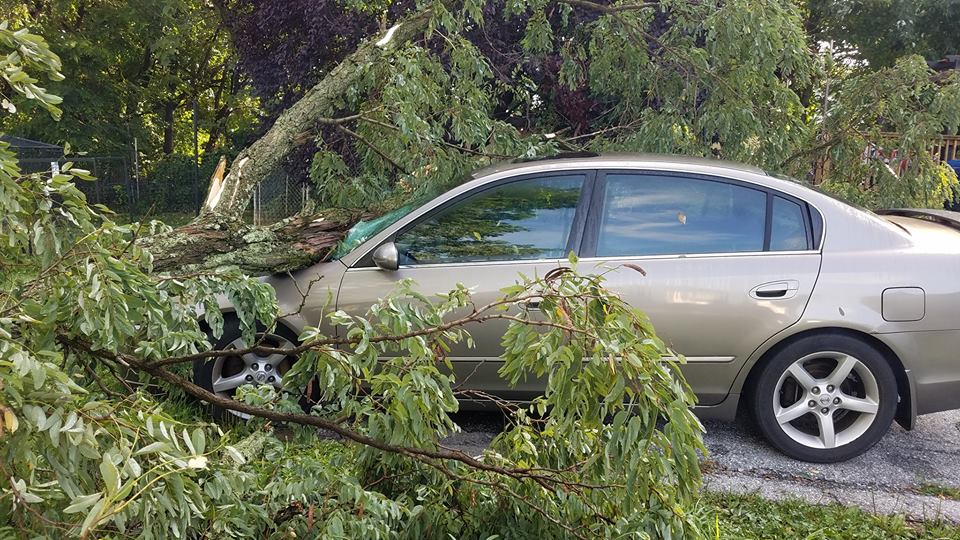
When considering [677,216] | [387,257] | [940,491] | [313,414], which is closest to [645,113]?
[677,216]

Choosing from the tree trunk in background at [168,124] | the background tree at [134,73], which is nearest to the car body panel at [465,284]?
the background tree at [134,73]

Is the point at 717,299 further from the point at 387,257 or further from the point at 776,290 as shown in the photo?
the point at 387,257

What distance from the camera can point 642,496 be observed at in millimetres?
1776

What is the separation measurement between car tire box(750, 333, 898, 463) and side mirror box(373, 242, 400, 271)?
2.00 meters

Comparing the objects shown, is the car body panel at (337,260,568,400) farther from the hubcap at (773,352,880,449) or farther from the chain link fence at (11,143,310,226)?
the chain link fence at (11,143,310,226)

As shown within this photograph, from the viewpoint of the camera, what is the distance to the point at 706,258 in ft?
12.9

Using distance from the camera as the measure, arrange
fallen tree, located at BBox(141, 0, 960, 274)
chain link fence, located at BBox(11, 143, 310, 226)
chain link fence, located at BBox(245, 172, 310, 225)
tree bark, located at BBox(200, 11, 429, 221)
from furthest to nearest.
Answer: chain link fence, located at BBox(11, 143, 310, 226) → chain link fence, located at BBox(245, 172, 310, 225) → tree bark, located at BBox(200, 11, 429, 221) → fallen tree, located at BBox(141, 0, 960, 274)

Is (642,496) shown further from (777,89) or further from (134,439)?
(777,89)

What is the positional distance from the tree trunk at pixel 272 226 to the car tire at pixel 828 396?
2524mm

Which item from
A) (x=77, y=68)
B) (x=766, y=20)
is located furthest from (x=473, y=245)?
(x=77, y=68)

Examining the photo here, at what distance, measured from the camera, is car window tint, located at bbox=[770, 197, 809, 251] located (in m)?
3.96

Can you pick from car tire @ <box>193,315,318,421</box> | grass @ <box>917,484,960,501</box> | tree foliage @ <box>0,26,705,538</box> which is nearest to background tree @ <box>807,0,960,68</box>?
grass @ <box>917,484,960,501</box>

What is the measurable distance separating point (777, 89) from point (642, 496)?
4619mm

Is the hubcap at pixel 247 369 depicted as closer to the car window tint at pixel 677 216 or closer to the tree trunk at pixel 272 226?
the tree trunk at pixel 272 226
